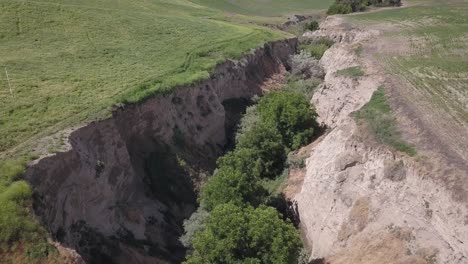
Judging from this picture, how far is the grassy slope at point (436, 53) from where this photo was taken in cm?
3762

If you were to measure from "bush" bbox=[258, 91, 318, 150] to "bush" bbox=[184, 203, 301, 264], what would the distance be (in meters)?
15.8

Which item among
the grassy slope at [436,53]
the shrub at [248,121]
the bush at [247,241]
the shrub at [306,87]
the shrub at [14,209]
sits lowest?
the shrub at [248,121]

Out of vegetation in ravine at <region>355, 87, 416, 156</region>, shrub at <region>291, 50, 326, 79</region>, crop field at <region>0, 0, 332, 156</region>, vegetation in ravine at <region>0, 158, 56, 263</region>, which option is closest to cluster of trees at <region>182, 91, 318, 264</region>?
vegetation in ravine at <region>355, 87, 416, 156</region>

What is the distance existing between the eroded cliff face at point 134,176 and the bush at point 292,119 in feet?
22.2

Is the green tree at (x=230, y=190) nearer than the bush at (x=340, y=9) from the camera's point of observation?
Yes

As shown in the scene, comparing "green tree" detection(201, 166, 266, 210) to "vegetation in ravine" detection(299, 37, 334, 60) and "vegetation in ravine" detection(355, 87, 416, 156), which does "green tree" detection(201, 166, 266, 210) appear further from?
"vegetation in ravine" detection(299, 37, 334, 60)

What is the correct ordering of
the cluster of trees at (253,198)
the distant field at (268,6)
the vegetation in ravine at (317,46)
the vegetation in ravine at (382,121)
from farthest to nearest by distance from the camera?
the distant field at (268,6) → the vegetation in ravine at (317,46) → the vegetation in ravine at (382,121) → the cluster of trees at (253,198)

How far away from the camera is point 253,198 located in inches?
1287

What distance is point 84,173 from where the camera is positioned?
31.4 metres

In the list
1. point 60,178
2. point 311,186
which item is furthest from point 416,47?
point 60,178

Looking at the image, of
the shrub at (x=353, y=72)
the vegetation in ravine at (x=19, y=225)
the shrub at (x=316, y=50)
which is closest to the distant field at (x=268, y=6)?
the shrub at (x=316, y=50)

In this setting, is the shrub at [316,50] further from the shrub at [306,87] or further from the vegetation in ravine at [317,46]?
the shrub at [306,87]

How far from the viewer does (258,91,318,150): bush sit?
136ft

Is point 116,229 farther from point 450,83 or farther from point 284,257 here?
point 450,83
